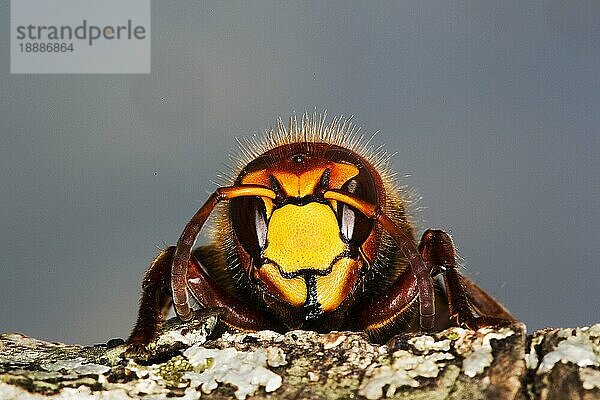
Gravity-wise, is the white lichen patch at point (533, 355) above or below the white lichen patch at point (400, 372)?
above

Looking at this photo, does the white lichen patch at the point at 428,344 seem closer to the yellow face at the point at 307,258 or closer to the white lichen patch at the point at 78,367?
the yellow face at the point at 307,258

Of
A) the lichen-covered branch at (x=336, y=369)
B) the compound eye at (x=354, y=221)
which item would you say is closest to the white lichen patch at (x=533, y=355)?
the lichen-covered branch at (x=336, y=369)

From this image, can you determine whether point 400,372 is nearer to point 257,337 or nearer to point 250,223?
point 257,337

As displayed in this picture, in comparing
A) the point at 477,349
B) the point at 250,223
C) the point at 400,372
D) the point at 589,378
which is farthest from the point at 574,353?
the point at 250,223

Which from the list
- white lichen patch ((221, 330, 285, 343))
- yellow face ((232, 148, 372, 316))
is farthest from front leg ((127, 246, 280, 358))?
white lichen patch ((221, 330, 285, 343))

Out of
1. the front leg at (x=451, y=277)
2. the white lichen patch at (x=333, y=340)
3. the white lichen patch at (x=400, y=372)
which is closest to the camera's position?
the white lichen patch at (x=400, y=372)

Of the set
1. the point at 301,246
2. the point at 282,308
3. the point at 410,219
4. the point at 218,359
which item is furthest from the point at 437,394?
the point at 410,219
